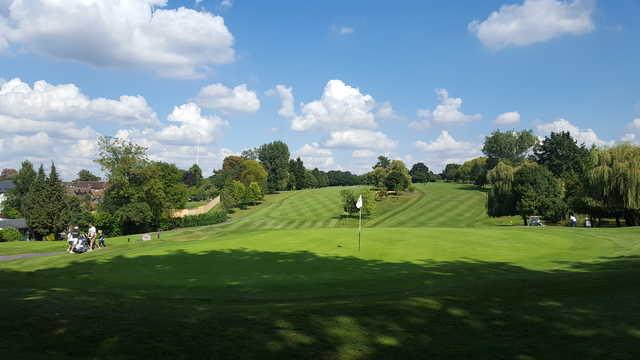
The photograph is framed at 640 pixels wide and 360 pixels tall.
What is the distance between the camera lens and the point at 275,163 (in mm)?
165375

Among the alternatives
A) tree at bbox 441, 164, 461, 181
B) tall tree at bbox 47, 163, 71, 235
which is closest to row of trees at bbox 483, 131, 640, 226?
tree at bbox 441, 164, 461, 181

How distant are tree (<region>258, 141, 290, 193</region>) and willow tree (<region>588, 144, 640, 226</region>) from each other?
109 meters

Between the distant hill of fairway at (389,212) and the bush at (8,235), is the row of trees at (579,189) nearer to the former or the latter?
the distant hill of fairway at (389,212)

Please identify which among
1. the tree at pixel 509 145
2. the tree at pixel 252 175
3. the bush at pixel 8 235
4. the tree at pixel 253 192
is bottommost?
the bush at pixel 8 235

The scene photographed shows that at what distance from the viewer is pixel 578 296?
11.0m

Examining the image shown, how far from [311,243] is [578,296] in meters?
19.1

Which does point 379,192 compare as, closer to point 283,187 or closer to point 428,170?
point 283,187

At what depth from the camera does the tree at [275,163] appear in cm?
15862

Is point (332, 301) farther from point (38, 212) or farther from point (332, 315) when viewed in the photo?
point (38, 212)

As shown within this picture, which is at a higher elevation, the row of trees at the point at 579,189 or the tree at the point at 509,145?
the tree at the point at 509,145

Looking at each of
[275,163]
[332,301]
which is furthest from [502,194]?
[275,163]

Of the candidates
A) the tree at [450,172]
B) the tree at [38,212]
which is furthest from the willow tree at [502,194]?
the tree at [450,172]

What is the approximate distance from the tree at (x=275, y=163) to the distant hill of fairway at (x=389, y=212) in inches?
861

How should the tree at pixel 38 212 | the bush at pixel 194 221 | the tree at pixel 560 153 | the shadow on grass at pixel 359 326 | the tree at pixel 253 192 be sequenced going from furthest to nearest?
the tree at pixel 253 192 < the tree at pixel 560 153 < the bush at pixel 194 221 < the tree at pixel 38 212 < the shadow on grass at pixel 359 326
